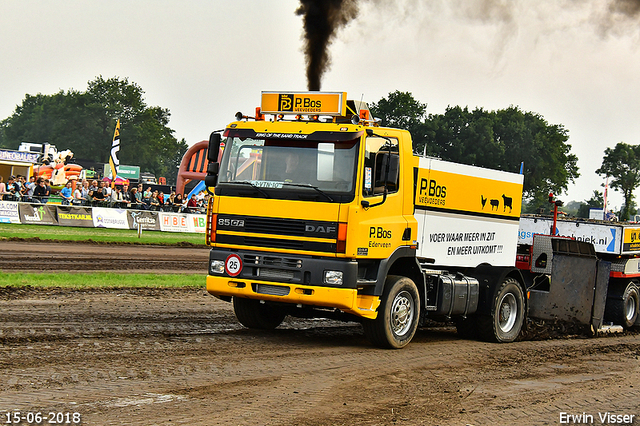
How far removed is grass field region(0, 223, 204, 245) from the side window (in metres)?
18.5

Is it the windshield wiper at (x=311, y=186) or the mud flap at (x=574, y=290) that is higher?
the windshield wiper at (x=311, y=186)

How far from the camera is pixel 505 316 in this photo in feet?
41.1

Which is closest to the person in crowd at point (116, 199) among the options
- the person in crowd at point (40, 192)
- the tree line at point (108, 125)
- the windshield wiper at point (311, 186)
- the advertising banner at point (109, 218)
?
the advertising banner at point (109, 218)

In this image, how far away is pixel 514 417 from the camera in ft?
21.9

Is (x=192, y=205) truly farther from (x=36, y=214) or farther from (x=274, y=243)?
(x=274, y=243)

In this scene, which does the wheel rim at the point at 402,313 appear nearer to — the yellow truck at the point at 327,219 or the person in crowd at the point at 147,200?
the yellow truck at the point at 327,219

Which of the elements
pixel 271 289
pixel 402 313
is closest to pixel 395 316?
pixel 402 313

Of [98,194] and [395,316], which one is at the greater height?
[98,194]

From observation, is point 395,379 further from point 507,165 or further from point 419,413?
point 507,165

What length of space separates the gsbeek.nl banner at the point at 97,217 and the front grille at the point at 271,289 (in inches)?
863

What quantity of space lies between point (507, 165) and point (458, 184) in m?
79.6

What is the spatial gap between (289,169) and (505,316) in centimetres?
→ 525

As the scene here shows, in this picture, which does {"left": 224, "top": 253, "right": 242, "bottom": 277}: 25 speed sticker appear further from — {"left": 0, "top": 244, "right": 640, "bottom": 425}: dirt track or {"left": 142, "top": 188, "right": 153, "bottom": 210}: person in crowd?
{"left": 142, "top": 188, "right": 153, "bottom": 210}: person in crowd

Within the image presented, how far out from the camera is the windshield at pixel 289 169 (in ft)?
31.2
